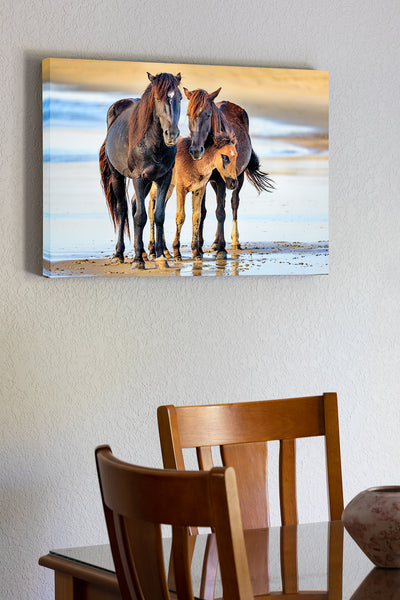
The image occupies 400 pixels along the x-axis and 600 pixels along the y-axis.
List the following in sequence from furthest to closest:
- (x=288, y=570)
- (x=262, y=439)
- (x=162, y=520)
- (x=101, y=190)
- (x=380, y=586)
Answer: (x=101, y=190)
(x=262, y=439)
(x=288, y=570)
(x=380, y=586)
(x=162, y=520)

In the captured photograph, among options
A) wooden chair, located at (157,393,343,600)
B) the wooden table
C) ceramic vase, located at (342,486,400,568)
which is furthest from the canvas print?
ceramic vase, located at (342,486,400,568)

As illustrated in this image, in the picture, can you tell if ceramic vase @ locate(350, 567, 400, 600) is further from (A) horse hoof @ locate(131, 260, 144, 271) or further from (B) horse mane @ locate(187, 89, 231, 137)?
(B) horse mane @ locate(187, 89, 231, 137)

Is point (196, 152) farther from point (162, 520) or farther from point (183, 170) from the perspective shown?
point (162, 520)

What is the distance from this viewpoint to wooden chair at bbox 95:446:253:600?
0.91 metres

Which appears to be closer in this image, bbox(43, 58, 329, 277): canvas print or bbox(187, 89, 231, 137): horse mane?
bbox(43, 58, 329, 277): canvas print

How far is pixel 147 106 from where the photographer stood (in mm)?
2344

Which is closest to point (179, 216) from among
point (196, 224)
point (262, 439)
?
point (196, 224)

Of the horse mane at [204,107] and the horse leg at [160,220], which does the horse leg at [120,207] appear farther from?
the horse mane at [204,107]

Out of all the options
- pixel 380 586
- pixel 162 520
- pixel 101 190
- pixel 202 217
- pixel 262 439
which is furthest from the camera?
pixel 202 217

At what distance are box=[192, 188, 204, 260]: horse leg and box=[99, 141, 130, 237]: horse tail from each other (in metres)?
0.21

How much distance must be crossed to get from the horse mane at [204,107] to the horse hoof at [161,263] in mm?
413

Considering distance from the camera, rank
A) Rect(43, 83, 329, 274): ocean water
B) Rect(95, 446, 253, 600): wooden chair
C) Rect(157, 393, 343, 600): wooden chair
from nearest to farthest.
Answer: Rect(95, 446, 253, 600): wooden chair < Rect(157, 393, 343, 600): wooden chair < Rect(43, 83, 329, 274): ocean water

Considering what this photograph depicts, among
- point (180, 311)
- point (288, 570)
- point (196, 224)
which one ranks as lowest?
point (288, 570)

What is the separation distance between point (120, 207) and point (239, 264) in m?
0.40
